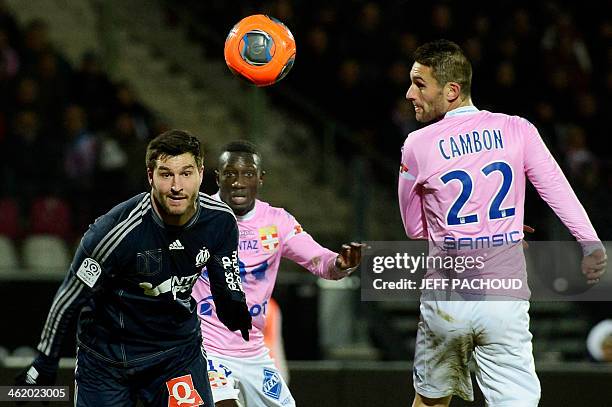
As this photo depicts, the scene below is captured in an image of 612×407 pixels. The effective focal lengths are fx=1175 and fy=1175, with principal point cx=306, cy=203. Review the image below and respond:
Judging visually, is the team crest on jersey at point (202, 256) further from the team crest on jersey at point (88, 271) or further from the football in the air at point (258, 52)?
the football in the air at point (258, 52)

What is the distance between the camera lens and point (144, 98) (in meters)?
14.3

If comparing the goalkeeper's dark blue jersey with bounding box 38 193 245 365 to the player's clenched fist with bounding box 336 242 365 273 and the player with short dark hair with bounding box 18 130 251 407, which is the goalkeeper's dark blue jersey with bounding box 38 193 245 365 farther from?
the player's clenched fist with bounding box 336 242 365 273

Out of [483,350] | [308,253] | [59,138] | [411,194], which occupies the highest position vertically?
[59,138]

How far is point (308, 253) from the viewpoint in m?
6.45

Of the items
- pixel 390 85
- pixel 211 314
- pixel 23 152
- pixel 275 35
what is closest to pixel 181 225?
pixel 211 314

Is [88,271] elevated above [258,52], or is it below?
below

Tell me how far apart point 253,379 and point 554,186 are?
1937 millimetres

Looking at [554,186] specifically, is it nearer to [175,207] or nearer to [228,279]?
[228,279]

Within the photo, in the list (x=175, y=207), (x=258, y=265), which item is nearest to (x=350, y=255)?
(x=258, y=265)

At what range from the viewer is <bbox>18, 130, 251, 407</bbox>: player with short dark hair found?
5180 millimetres

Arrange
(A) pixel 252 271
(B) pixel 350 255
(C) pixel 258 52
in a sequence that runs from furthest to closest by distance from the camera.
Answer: (C) pixel 258 52 < (A) pixel 252 271 < (B) pixel 350 255

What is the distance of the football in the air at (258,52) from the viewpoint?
22.8 ft

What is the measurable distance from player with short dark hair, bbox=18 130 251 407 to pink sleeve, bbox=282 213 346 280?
2.87 ft

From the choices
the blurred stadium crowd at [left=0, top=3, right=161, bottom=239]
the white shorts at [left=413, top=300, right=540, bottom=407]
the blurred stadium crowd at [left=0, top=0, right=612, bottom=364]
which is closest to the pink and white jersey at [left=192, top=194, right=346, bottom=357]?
the white shorts at [left=413, top=300, right=540, bottom=407]
